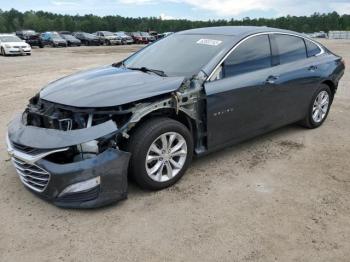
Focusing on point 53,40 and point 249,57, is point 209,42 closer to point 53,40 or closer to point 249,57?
point 249,57

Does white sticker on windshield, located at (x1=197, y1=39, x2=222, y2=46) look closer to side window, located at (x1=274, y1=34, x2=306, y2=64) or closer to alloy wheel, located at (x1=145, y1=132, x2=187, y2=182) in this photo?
side window, located at (x1=274, y1=34, x2=306, y2=64)

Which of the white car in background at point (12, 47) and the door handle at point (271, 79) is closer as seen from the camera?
the door handle at point (271, 79)

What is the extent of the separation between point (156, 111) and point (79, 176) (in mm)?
1072

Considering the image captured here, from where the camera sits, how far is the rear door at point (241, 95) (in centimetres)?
431

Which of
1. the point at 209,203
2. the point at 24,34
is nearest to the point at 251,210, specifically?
the point at 209,203

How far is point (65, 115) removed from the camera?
3789 mm

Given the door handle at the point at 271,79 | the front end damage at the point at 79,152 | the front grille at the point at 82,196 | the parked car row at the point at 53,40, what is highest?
the parked car row at the point at 53,40

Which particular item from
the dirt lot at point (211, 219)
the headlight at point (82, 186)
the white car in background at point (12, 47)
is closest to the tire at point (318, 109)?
the dirt lot at point (211, 219)

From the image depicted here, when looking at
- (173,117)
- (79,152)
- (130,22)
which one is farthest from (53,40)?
(130,22)

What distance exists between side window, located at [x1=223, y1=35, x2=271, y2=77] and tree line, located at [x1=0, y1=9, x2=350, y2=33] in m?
82.1

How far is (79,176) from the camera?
3.40 m

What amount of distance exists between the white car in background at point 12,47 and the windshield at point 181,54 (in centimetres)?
2175

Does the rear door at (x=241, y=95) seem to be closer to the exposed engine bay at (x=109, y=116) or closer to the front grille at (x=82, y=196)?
the exposed engine bay at (x=109, y=116)

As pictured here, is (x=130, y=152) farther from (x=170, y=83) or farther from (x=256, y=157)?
(x=256, y=157)
